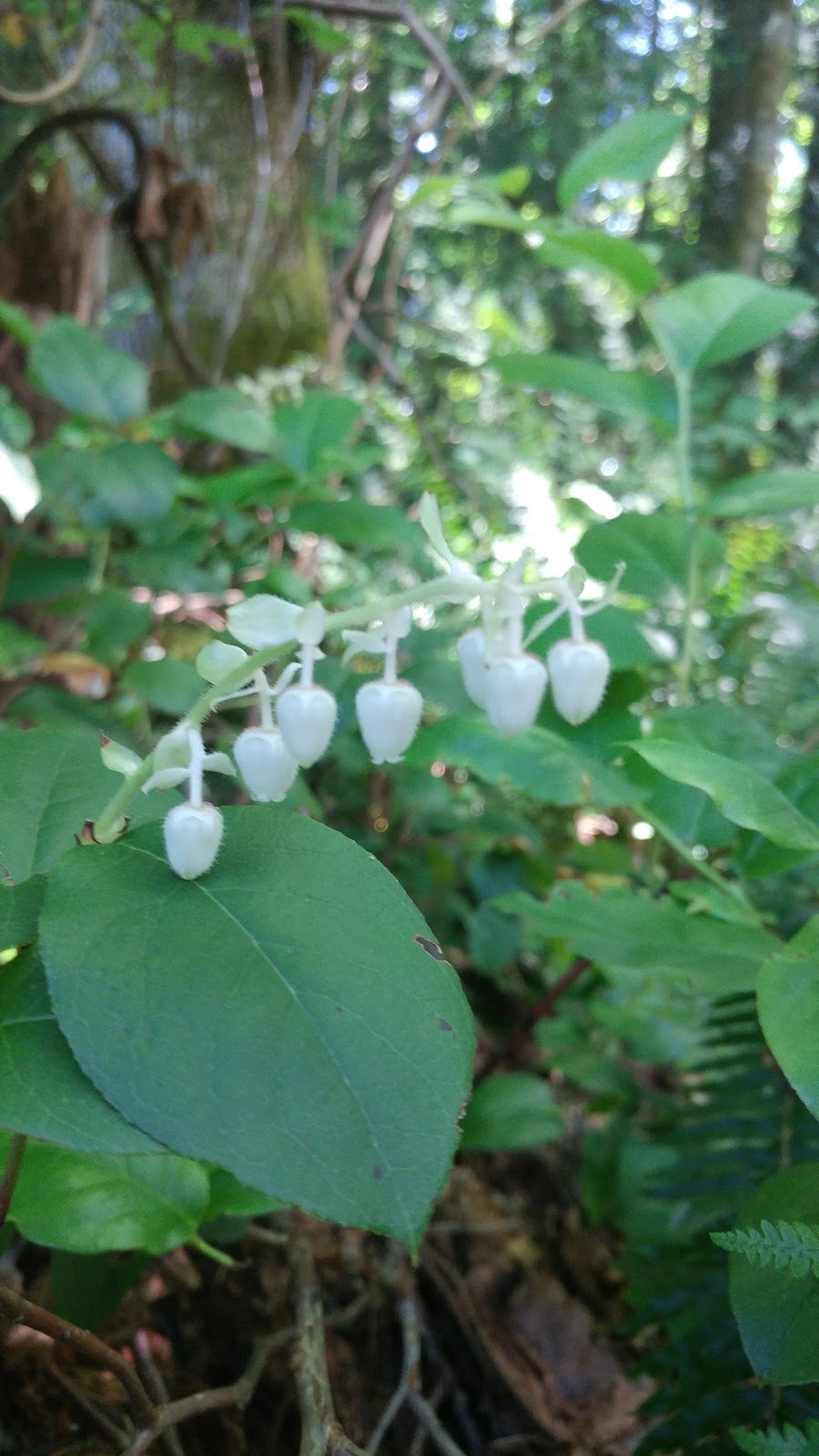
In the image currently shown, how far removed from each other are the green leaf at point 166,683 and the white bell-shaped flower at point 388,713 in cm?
91

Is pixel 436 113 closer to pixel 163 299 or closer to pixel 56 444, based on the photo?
pixel 163 299

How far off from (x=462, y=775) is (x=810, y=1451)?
2089mm

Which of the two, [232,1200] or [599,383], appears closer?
[232,1200]

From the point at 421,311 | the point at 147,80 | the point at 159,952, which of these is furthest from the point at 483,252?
the point at 159,952

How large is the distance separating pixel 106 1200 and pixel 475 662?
0.67 metres

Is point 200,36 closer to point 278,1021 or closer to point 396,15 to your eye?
point 396,15

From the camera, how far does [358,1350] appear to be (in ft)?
5.28

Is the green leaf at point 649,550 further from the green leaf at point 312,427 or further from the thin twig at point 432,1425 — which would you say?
the thin twig at point 432,1425

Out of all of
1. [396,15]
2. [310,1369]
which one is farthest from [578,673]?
[396,15]

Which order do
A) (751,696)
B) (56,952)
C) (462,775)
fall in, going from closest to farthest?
(56,952), (751,696), (462,775)

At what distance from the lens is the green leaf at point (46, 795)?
1062mm

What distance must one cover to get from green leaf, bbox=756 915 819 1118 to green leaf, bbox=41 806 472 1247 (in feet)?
0.97

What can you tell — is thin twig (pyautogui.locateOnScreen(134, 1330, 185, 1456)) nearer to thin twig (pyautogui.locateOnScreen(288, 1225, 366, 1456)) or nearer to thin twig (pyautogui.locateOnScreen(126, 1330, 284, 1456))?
thin twig (pyautogui.locateOnScreen(126, 1330, 284, 1456))

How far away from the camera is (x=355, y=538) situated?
2.06 m
